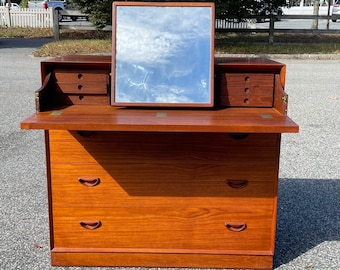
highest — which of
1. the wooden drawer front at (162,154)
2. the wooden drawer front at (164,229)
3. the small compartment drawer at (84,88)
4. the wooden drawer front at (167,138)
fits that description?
the small compartment drawer at (84,88)

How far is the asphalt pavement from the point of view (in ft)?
10.4

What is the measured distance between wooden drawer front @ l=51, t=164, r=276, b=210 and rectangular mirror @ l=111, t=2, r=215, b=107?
39 cm

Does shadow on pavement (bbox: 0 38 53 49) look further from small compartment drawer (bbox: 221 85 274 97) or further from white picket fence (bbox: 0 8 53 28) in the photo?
small compartment drawer (bbox: 221 85 274 97)

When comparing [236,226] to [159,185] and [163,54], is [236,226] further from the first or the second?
[163,54]

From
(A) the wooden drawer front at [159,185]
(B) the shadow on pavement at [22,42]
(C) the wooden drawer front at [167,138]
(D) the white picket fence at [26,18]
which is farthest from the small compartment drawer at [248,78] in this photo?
(D) the white picket fence at [26,18]

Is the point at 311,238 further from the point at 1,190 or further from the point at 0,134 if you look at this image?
the point at 0,134

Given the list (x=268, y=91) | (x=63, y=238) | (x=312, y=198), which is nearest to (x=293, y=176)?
(x=312, y=198)

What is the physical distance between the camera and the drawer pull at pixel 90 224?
293 centimetres

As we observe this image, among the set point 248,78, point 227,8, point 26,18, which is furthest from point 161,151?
point 26,18

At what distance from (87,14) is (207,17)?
13.7 metres

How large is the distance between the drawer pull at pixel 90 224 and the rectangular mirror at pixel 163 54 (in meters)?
0.72

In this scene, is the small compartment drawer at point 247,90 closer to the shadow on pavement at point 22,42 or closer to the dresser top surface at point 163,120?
the dresser top surface at point 163,120

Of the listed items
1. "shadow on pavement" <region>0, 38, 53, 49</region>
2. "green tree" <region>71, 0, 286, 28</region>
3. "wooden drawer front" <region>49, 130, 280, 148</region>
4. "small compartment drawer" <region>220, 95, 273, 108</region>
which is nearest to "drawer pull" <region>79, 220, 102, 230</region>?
"wooden drawer front" <region>49, 130, 280, 148</region>

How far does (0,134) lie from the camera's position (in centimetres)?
600
